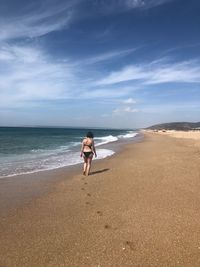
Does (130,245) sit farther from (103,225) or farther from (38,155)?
(38,155)

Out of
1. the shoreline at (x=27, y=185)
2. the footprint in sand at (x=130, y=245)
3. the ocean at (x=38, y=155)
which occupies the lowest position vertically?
the ocean at (x=38, y=155)

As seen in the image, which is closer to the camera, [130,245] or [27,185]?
[130,245]

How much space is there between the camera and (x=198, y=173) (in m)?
12.8

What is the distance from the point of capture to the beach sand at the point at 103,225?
5051 mm

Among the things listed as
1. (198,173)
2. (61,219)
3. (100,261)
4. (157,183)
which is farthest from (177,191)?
(100,261)

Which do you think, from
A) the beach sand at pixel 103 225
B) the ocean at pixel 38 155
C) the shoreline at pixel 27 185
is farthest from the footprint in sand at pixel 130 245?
the ocean at pixel 38 155

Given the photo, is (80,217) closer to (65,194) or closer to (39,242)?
(39,242)

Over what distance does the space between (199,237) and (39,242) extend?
124 inches

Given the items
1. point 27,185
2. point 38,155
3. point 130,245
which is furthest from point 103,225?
point 38,155

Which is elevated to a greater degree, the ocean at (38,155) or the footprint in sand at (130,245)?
the footprint in sand at (130,245)

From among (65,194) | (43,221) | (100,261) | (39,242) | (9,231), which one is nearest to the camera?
(100,261)

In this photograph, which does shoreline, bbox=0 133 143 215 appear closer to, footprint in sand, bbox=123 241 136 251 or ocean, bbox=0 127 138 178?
ocean, bbox=0 127 138 178

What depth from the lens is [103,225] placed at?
6500mm

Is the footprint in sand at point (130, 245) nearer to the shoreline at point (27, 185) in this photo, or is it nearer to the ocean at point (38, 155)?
the shoreline at point (27, 185)
